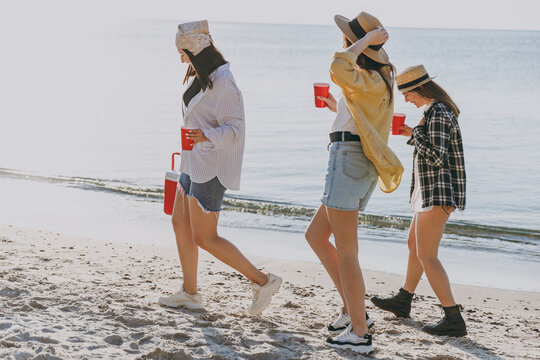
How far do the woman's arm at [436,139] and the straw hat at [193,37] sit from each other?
1.41 m

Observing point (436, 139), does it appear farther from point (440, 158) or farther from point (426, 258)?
point (426, 258)

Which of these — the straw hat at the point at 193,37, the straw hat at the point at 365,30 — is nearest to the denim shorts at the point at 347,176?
the straw hat at the point at 365,30

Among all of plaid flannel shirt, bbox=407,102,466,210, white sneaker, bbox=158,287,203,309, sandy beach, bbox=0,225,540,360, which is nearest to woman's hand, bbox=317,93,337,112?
plaid flannel shirt, bbox=407,102,466,210

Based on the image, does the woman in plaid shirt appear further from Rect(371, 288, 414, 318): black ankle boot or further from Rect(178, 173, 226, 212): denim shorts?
Rect(178, 173, 226, 212): denim shorts

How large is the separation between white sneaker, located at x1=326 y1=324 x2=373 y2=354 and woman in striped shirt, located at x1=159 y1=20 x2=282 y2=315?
0.76 meters

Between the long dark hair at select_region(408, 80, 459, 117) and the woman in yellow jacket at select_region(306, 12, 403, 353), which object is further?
the long dark hair at select_region(408, 80, 459, 117)

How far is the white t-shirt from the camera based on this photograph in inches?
155

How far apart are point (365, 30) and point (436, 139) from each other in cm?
86

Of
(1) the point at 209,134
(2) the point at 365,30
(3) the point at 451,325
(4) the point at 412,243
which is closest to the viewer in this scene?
(2) the point at 365,30

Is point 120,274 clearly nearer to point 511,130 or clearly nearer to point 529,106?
point 511,130

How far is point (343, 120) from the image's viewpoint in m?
3.97

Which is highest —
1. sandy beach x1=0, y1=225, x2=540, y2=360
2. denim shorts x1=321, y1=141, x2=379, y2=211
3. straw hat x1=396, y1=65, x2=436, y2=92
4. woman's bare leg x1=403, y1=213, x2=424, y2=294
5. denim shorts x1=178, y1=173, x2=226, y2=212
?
straw hat x1=396, y1=65, x2=436, y2=92

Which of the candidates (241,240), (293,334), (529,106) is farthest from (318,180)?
(529,106)

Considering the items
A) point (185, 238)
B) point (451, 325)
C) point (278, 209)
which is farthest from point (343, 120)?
point (278, 209)
